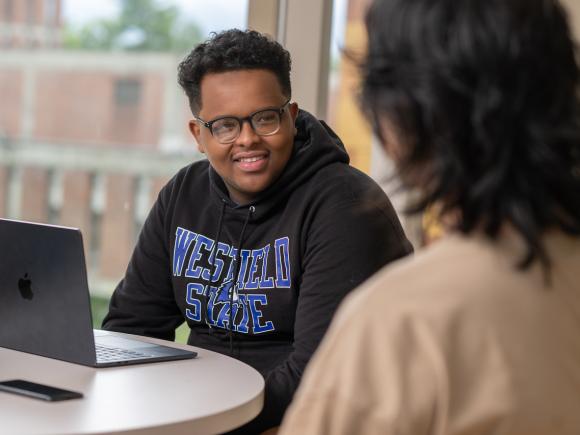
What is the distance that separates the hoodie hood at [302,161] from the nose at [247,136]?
0.36 ft

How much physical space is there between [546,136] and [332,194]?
4.36 ft

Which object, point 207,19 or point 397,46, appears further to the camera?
point 207,19

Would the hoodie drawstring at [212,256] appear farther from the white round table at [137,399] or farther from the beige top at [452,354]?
the beige top at [452,354]

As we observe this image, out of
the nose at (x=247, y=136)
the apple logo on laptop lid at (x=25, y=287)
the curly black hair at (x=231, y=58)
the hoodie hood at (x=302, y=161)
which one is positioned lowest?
the apple logo on laptop lid at (x=25, y=287)

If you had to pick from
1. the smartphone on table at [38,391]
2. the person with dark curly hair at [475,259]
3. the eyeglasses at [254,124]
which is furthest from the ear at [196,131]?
the person with dark curly hair at [475,259]

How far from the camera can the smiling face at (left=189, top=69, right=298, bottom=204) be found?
2.28 m

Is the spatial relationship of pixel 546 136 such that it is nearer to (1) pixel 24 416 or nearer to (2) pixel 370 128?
(2) pixel 370 128

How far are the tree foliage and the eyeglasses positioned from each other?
3.87ft

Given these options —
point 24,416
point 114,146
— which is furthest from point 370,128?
point 114,146

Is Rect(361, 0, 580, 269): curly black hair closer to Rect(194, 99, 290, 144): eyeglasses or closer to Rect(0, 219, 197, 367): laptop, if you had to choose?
Rect(0, 219, 197, 367): laptop

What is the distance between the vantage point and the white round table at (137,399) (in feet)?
4.88

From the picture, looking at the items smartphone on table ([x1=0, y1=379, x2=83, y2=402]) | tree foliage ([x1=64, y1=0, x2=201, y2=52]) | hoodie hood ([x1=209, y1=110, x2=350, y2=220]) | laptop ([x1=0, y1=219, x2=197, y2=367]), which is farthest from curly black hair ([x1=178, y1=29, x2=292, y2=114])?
tree foliage ([x1=64, y1=0, x2=201, y2=52])

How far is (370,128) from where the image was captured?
39.9 inches

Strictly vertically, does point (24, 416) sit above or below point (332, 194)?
below
